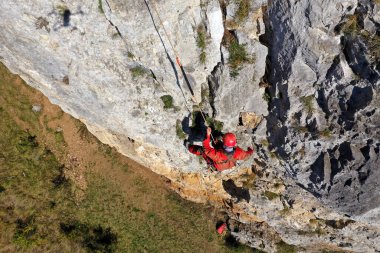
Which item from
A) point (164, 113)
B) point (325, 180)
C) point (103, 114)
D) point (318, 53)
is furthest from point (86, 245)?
point (318, 53)

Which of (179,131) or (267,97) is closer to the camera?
(267,97)

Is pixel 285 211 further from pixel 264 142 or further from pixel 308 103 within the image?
pixel 308 103

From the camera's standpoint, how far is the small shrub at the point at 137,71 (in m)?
10.0

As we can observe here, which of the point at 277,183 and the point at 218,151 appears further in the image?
the point at 277,183

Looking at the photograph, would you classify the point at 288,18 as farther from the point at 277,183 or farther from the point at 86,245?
the point at 86,245

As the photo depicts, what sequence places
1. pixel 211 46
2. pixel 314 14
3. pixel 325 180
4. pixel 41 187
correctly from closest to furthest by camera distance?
pixel 314 14 → pixel 211 46 → pixel 325 180 → pixel 41 187

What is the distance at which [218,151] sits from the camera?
10180 millimetres

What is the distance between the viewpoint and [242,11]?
8852mm

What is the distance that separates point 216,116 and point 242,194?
173 inches

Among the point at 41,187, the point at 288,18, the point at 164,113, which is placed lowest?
the point at 41,187

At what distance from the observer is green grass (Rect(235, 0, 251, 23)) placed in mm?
8797

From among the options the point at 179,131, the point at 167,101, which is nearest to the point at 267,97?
the point at 167,101

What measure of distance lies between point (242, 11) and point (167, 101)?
3646mm

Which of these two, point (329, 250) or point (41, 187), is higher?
point (329, 250)
